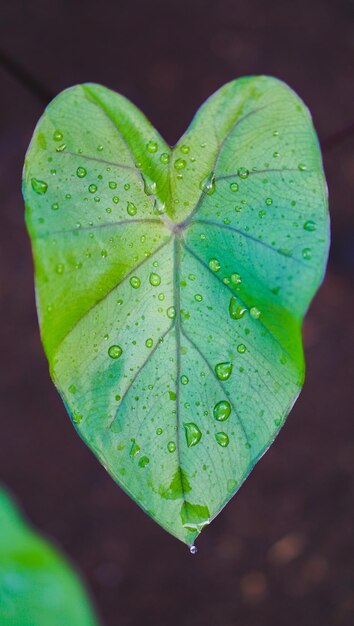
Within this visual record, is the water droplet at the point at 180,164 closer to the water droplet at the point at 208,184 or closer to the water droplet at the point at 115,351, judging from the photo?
the water droplet at the point at 208,184

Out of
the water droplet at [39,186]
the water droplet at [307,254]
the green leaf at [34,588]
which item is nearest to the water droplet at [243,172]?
the water droplet at [307,254]

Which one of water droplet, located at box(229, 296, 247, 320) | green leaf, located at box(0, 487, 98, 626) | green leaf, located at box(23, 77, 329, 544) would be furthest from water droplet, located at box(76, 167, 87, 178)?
green leaf, located at box(0, 487, 98, 626)

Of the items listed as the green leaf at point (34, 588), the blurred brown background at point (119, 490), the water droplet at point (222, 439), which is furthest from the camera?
the blurred brown background at point (119, 490)

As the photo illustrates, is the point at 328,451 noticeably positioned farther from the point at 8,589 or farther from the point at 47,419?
the point at 8,589

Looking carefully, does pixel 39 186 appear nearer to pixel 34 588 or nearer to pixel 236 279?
pixel 236 279

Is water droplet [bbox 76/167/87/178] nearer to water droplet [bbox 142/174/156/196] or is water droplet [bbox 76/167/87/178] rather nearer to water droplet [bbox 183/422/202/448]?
water droplet [bbox 142/174/156/196]

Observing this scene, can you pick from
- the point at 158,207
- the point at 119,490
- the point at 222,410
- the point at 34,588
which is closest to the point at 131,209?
the point at 158,207
